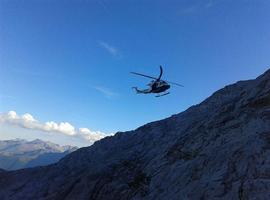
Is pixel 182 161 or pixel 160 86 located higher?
pixel 160 86

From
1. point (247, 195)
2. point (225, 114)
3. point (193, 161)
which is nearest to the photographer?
point (247, 195)

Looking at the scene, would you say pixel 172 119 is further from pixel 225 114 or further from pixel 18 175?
pixel 18 175

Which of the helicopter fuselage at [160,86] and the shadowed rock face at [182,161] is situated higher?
the helicopter fuselage at [160,86]

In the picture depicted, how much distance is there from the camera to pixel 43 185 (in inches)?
1666

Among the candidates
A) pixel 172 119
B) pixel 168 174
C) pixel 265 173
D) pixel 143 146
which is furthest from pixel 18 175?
pixel 265 173

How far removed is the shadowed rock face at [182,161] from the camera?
22.2 m

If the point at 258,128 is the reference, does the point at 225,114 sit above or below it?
above

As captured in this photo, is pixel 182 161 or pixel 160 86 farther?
pixel 160 86

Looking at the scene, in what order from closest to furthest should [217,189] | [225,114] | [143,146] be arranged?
[217,189], [225,114], [143,146]

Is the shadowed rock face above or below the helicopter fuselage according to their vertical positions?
below

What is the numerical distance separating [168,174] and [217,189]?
6915 mm

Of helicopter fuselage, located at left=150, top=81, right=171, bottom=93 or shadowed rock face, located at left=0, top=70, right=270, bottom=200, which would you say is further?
helicopter fuselage, located at left=150, top=81, right=171, bottom=93

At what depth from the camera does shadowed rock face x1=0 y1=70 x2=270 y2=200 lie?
2216cm

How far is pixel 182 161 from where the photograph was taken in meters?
28.6
